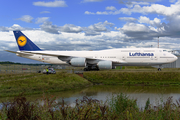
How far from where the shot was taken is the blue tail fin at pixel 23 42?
43.3m

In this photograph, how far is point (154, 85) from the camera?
98.5 feet

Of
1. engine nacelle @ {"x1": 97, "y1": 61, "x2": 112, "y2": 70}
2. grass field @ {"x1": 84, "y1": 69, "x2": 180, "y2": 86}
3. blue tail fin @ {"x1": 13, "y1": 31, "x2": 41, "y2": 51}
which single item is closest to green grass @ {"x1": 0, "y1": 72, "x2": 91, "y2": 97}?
grass field @ {"x1": 84, "y1": 69, "x2": 180, "y2": 86}

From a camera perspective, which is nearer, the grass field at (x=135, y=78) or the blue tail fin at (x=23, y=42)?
the grass field at (x=135, y=78)

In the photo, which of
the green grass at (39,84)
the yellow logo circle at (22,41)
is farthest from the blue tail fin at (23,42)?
the green grass at (39,84)

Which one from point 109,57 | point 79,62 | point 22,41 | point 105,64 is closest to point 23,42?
point 22,41

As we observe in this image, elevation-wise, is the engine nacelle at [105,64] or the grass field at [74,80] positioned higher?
the engine nacelle at [105,64]

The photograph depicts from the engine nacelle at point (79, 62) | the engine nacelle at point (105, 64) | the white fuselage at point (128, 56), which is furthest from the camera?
the white fuselage at point (128, 56)

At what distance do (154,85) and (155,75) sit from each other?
9.51 feet

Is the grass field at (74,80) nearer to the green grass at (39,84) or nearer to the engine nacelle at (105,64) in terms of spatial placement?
the green grass at (39,84)

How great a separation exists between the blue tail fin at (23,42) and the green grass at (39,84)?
56.9 feet

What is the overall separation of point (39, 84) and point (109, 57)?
1731 centimetres

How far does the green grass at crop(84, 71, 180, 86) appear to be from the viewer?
1223 inches

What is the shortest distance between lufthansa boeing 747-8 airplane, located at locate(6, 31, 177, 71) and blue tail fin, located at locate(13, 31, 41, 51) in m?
2.94

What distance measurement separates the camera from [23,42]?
43.3 m
